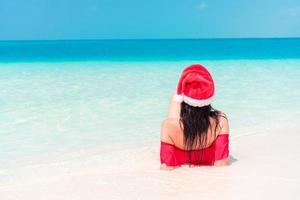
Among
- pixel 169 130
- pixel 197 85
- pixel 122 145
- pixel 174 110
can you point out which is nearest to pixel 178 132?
pixel 169 130

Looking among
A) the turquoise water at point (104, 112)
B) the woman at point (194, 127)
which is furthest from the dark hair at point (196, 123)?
the turquoise water at point (104, 112)

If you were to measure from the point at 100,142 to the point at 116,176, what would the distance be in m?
1.27

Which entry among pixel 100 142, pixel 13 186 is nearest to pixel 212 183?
pixel 13 186

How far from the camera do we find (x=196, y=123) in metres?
3.06

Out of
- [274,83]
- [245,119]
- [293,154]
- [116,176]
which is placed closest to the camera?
[116,176]

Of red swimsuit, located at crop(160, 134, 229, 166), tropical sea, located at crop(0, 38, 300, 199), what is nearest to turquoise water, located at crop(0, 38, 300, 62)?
tropical sea, located at crop(0, 38, 300, 199)

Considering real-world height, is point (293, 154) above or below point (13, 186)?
above

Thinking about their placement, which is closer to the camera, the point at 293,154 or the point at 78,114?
the point at 293,154

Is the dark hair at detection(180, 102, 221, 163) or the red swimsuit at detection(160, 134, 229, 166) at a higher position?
the dark hair at detection(180, 102, 221, 163)

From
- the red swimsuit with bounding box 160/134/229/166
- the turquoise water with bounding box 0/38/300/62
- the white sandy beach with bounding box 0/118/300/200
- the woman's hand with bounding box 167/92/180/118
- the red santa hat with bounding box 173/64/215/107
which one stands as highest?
the turquoise water with bounding box 0/38/300/62

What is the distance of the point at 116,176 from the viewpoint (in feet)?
10.1

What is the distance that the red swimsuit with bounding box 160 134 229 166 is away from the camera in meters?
3.09

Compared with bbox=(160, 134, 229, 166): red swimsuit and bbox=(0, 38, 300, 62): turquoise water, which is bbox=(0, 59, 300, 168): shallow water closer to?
bbox=(160, 134, 229, 166): red swimsuit

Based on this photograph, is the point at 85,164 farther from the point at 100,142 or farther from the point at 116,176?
the point at 100,142
